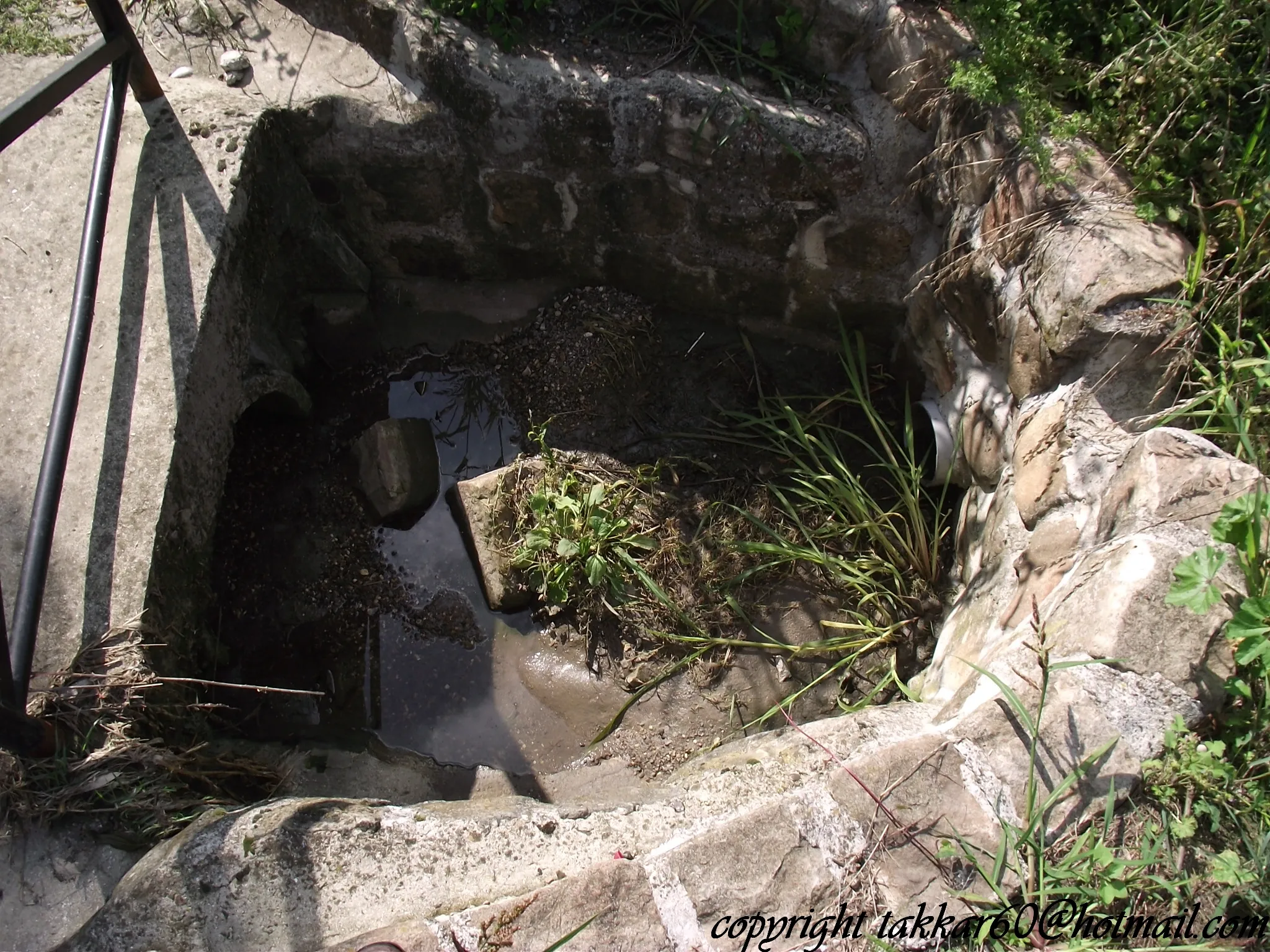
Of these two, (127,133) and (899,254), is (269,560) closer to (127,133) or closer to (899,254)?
(127,133)

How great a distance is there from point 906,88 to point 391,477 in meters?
2.04

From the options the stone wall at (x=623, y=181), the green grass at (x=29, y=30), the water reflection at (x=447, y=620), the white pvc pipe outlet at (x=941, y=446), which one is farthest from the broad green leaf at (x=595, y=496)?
the green grass at (x=29, y=30)

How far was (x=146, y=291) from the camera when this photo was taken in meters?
2.32

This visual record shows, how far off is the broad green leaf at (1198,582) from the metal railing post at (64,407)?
7.54 feet

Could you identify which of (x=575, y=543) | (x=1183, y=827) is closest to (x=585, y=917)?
(x=1183, y=827)

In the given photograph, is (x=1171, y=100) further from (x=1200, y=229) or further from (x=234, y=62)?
(x=234, y=62)

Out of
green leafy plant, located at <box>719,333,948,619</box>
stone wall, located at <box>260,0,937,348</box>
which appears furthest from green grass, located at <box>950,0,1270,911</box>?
green leafy plant, located at <box>719,333,948,619</box>

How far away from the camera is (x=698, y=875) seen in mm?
1590

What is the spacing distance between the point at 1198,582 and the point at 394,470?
7.65 ft

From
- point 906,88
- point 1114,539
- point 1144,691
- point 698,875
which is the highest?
point 906,88

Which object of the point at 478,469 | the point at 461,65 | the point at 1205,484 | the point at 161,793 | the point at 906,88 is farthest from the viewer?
the point at 478,469

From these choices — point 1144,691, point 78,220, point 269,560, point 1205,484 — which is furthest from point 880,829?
point 78,220

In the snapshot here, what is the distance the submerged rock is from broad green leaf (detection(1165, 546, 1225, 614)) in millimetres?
2258

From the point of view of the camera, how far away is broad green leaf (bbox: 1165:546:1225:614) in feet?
4.99
